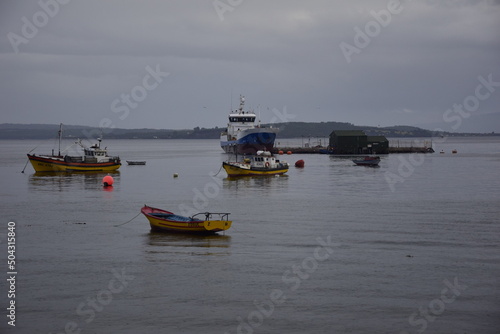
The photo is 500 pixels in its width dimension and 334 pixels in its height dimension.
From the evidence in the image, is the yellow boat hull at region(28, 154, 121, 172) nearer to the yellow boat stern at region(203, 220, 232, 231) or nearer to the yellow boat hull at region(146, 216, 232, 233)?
the yellow boat hull at region(146, 216, 232, 233)

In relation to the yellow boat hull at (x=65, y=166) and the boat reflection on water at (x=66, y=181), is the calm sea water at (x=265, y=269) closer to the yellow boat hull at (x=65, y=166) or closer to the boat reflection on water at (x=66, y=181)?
the boat reflection on water at (x=66, y=181)

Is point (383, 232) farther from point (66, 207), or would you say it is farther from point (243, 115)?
point (243, 115)

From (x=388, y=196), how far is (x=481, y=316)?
112 feet

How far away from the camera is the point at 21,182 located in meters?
73.0

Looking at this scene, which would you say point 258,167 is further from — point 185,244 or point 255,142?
point 255,142

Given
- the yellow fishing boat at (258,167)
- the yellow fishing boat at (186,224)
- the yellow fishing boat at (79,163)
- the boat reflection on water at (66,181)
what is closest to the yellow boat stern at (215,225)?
the yellow fishing boat at (186,224)

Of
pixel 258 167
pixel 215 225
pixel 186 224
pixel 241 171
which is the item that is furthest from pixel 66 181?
pixel 215 225

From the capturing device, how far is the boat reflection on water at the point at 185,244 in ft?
99.5

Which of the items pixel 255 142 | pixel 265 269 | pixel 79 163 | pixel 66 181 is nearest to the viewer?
pixel 265 269

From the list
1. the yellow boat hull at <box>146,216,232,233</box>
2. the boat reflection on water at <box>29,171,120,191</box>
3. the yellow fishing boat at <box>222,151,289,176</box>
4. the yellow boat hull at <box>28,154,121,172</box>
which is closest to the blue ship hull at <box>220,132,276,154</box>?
the boat reflection on water at <box>29,171,120,191</box>

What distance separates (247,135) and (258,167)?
6323 centimetres

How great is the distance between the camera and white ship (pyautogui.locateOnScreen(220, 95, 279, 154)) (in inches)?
5527

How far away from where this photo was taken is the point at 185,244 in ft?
105

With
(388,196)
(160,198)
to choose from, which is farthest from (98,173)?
(388,196)
